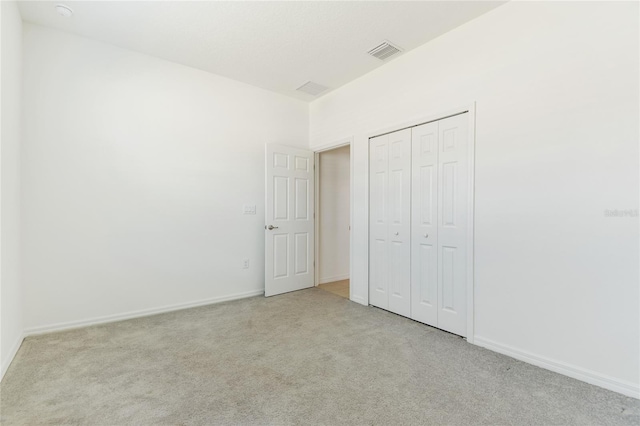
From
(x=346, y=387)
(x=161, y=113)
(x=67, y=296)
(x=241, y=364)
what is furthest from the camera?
(x=161, y=113)

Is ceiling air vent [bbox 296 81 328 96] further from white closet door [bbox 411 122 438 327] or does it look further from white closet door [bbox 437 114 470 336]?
white closet door [bbox 437 114 470 336]

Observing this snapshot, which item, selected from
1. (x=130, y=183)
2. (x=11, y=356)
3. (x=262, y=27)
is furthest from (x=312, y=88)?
(x=11, y=356)

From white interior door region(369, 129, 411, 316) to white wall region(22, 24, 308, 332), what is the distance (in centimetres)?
161

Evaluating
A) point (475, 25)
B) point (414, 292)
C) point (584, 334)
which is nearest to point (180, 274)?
point (414, 292)

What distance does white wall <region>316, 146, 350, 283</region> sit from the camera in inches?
187

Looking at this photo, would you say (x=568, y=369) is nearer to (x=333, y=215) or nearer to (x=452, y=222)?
(x=452, y=222)

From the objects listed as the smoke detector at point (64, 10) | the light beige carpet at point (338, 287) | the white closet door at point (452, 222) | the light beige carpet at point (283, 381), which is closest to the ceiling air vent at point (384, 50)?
the white closet door at point (452, 222)

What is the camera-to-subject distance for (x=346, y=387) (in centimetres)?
186

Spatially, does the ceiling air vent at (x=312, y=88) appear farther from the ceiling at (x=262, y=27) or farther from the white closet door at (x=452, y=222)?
the white closet door at (x=452, y=222)

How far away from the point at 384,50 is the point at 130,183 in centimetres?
311

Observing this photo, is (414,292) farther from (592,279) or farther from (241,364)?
(241,364)

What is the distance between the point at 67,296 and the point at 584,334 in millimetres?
4360

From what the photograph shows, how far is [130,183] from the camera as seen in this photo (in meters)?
3.11

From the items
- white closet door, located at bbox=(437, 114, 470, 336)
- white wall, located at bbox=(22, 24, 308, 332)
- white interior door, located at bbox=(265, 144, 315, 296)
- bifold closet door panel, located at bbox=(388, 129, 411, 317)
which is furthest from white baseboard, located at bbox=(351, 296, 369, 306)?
white wall, located at bbox=(22, 24, 308, 332)
